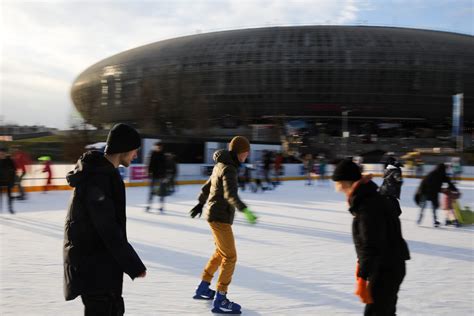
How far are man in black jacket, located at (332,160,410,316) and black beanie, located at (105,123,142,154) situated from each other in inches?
45.9

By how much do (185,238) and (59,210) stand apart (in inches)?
169

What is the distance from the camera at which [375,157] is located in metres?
48.8

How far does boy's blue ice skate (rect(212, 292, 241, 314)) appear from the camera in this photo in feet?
11.0

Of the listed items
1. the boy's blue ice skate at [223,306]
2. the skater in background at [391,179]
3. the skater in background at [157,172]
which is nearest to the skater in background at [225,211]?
the boy's blue ice skate at [223,306]

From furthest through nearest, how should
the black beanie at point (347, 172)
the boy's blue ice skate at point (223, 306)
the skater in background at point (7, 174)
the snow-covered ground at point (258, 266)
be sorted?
1. the skater in background at point (7, 174)
2. the snow-covered ground at point (258, 266)
3. the boy's blue ice skate at point (223, 306)
4. the black beanie at point (347, 172)

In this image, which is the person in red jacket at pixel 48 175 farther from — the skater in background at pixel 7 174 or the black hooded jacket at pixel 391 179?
the black hooded jacket at pixel 391 179

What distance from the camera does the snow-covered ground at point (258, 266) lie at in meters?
3.53

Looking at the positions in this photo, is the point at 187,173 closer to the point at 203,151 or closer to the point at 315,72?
the point at 203,151

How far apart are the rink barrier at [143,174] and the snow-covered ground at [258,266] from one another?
489 cm

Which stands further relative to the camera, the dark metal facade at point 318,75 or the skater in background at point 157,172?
the dark metal facade at point 318,75

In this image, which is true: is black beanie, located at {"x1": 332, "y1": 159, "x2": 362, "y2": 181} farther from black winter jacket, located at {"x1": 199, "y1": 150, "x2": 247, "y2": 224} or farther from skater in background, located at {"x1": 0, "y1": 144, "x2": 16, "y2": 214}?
skater in background, located at {"x1": 0, "y1": 144, "x2": 16, "y2": 214}

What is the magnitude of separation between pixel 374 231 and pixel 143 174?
14.7m

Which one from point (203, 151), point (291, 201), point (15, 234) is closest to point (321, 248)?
point (15, 234)

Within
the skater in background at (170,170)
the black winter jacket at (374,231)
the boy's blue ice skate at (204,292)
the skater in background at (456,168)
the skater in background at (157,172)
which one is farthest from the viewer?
the skater in background at (456,168)
